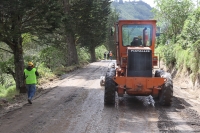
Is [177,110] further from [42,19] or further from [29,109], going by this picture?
[42,19]

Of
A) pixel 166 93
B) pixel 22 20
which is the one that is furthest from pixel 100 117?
pixel 22 20

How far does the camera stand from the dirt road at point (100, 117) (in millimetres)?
7270

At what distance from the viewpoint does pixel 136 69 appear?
33.7ft

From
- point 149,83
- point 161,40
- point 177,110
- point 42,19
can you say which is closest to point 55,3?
point 42,19

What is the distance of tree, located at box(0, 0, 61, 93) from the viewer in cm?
1102

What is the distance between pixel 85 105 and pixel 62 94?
3122 millimetres

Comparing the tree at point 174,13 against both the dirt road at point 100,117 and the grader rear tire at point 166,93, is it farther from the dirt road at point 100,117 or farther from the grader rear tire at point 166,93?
the grader rear tire at point 166,93

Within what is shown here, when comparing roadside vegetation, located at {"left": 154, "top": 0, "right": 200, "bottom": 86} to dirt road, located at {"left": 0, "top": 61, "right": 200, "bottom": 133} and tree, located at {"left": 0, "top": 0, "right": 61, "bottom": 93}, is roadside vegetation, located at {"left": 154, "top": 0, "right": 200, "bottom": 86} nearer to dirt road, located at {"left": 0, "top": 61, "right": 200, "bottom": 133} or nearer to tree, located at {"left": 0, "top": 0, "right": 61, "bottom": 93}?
dirt road, located at {"left": 0, "top": 61, "right": 200, "bottom": 133}

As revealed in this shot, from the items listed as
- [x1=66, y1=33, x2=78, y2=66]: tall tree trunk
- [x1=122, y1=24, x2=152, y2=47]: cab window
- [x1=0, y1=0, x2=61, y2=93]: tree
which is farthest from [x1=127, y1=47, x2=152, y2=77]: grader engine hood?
[x1=66, y1=33, x2=78, y2=66]: tall tree trunk

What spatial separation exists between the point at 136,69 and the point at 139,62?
280 millimetres

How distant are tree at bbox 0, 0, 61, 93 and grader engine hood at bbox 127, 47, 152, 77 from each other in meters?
4.54

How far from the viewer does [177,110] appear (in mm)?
9250

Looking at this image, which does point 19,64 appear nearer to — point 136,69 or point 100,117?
point 136,69

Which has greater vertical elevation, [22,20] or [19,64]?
[22,20]
